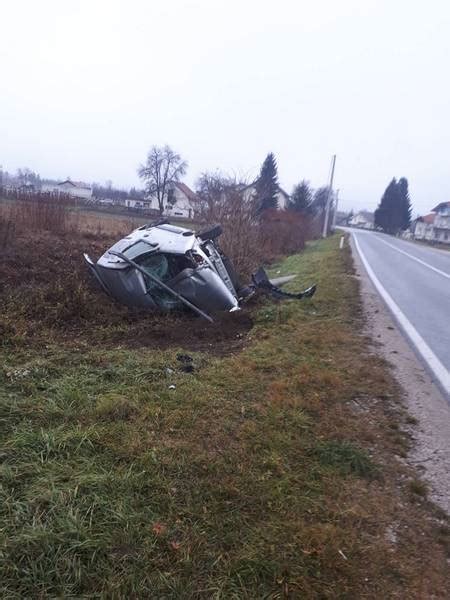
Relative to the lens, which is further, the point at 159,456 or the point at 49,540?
the point at 159,456

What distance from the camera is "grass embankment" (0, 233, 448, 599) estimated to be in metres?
2.10

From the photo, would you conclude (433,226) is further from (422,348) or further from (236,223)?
(422,348)

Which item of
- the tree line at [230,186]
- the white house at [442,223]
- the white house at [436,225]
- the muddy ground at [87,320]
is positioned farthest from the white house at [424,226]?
the muddy ground at [87,320]

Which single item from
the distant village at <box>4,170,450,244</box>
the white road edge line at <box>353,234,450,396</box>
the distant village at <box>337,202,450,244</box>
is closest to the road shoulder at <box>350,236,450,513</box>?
the white road edge line at <box>353,234,450,396</box>

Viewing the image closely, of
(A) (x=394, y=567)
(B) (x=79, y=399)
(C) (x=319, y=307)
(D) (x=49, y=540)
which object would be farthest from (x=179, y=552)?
(C) (x=319, y=307)

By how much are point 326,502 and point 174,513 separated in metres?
0.92

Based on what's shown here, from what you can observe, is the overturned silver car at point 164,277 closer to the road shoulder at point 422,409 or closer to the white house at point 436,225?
the road shoulder at point 422,409

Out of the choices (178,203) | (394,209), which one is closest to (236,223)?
(178,203)

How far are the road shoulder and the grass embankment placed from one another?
0.46 feet

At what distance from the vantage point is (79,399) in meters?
3.69

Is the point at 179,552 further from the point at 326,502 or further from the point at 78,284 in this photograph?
the point at 78,284

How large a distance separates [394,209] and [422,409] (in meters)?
82.3

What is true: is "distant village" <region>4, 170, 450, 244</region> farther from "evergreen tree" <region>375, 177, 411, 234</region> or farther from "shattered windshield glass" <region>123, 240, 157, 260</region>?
"shattered windshield glass" <region>123, 240, 157, 260</region>

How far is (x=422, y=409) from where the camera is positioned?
3.96 meters
